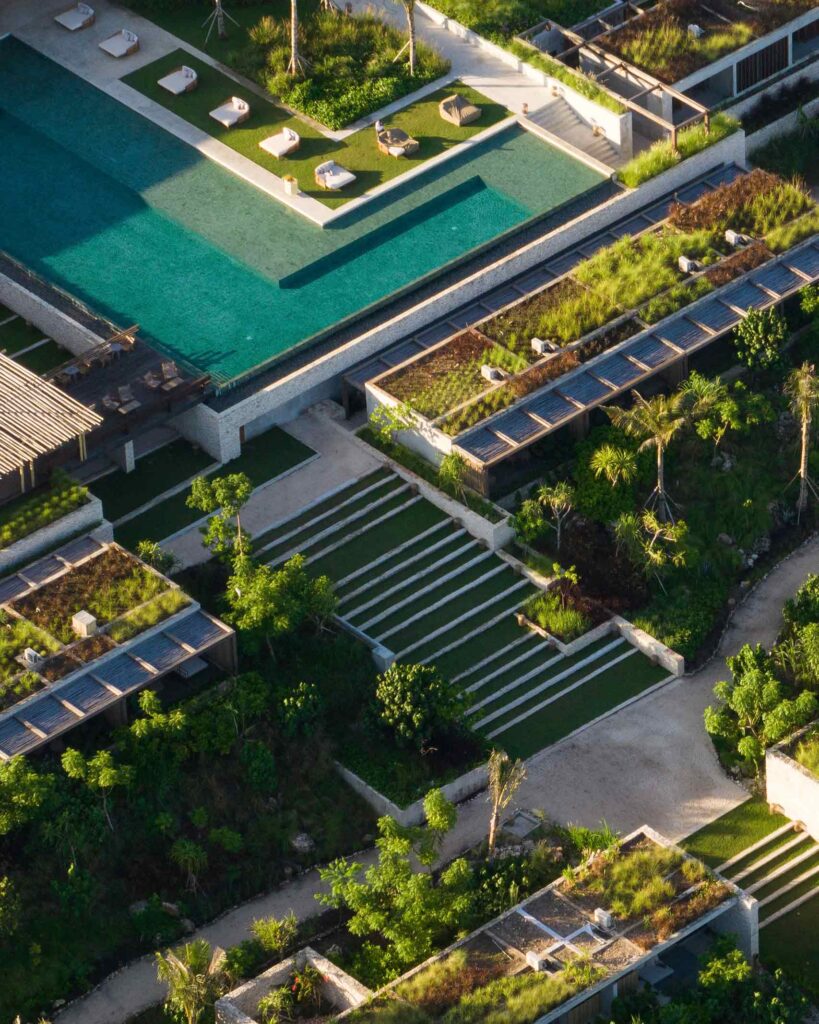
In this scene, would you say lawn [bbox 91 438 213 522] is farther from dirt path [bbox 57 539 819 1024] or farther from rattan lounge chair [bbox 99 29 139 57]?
rattan lounge chair [bbox 99 29 139 57]

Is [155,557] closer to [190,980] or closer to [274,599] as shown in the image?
[274,599]

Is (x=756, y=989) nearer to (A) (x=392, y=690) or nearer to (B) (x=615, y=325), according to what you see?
(A) (x=392, y=690)

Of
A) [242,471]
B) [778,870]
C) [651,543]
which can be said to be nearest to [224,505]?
[242,471]

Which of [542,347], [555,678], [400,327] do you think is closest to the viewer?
[555,678]

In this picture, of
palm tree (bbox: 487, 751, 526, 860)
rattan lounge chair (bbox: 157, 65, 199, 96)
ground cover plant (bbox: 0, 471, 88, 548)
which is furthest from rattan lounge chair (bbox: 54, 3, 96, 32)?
palm tree (bbox: 487, 751, 526, 860)

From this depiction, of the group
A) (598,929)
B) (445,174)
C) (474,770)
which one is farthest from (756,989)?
(445,174)
